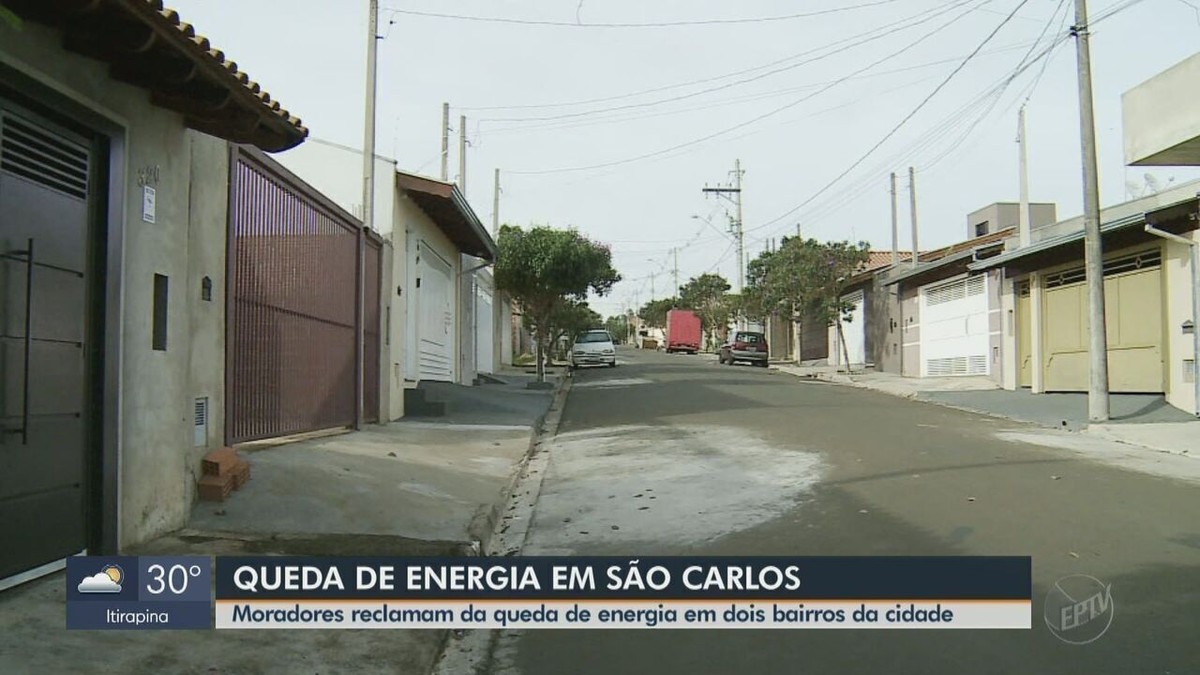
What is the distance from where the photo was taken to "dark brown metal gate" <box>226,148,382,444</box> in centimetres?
819

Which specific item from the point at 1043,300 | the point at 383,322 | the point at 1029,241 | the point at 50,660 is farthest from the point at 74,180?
the point at 1029,241

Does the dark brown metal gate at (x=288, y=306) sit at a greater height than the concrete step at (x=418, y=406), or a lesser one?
greater

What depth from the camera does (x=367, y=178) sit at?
45.2 feet

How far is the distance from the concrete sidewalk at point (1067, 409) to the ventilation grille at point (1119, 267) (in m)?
2.26

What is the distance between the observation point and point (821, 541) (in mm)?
6711

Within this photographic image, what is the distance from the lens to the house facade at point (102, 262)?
4.86 meters

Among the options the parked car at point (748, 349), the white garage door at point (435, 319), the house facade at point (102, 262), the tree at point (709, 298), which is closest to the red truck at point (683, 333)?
the tree at point (709, 298)

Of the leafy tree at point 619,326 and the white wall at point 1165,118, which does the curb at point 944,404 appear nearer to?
the white wall at point 1165,118

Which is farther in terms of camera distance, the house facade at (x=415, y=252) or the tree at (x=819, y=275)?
the tree at (x=819, y=275)

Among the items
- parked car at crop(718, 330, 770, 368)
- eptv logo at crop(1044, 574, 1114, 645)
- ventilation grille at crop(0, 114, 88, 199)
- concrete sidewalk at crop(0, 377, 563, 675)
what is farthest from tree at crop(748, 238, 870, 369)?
ventilation grille at crop(0, 114, 88, 199)

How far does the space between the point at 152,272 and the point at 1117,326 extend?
16.5 metres

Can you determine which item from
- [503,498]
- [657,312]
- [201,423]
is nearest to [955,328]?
[503,498]

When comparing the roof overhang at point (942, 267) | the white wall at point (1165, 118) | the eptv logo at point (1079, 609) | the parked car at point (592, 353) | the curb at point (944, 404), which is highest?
the white wall at point (1165, 118)

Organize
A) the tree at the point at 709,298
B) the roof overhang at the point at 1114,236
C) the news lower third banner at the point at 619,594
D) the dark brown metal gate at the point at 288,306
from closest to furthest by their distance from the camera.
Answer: the news lower third banner at the point at 619,594 < the dark brown metal gate at the point at 288,306 < the roof overhang at the point at 1114,236 < the tree at the point at 709,298
